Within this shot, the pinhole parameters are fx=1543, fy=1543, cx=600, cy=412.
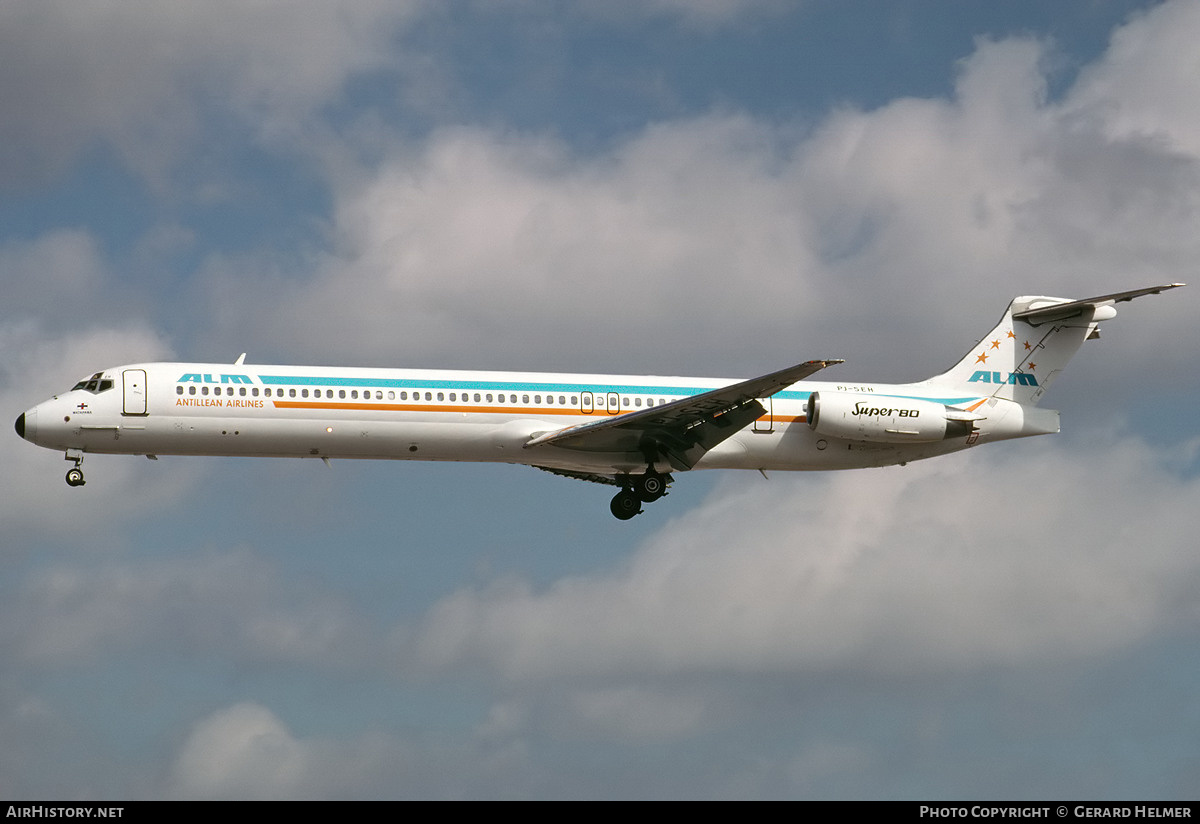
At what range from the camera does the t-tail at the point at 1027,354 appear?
1779 inches

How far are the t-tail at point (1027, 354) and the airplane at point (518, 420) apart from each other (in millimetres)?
1113

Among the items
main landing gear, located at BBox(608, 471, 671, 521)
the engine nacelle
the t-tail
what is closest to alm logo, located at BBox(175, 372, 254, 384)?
main landing gear, located at BBox(608, 471, 671, 521)

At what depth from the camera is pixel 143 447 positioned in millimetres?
40406

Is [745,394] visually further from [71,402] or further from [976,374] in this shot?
[71,402]

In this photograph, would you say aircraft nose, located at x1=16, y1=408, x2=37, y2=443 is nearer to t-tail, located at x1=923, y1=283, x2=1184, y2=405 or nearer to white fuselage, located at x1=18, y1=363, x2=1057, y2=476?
white fuselage, located at x1=18, y1=363, x2=1057, y2=476

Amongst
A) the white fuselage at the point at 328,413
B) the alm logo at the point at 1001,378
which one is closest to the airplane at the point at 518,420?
the white fuselage at the point at 328,413

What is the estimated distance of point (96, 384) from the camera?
40625 millimetres

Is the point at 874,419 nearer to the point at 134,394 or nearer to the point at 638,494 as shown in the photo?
the point at 638,494

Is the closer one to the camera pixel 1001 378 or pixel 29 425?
pixel 29 425

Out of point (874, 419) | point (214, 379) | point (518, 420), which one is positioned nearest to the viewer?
point (214, 379)

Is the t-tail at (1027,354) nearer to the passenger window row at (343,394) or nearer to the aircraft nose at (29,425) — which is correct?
the passenger window row at (343,394)

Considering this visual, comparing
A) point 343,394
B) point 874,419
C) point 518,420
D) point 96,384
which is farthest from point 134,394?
point 874,419

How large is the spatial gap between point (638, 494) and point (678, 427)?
272 cm

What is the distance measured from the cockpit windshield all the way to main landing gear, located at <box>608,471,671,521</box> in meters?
13.8
